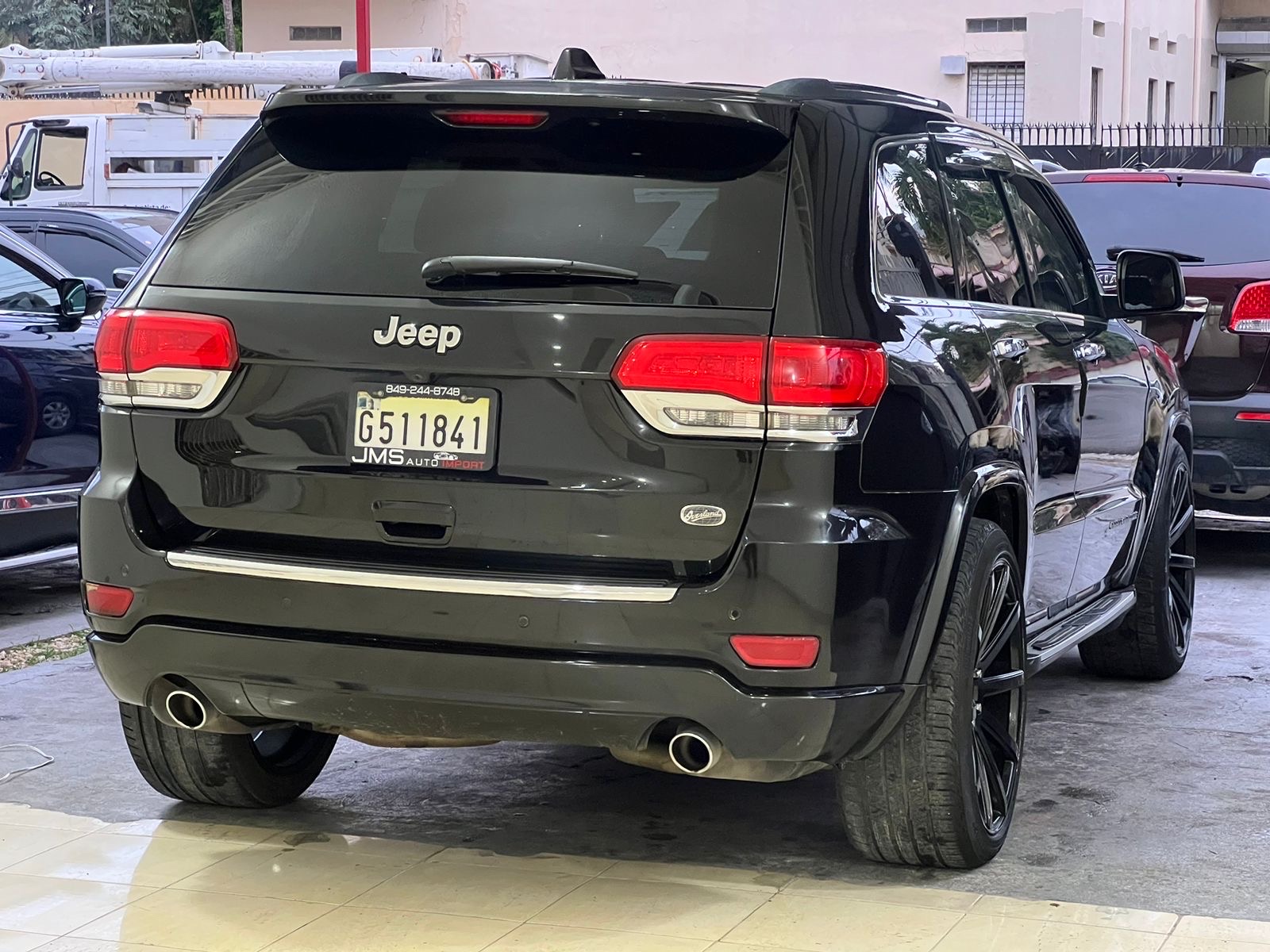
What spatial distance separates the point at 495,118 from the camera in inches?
158

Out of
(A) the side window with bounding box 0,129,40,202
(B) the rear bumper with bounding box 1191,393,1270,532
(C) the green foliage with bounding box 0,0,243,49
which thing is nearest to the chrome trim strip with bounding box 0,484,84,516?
(B) the rear bumper with bounding box 1191,393,1270,532

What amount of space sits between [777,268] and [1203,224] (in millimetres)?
5597

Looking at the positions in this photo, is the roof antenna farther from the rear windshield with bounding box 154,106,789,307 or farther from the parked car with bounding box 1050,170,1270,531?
the parked car with bounding box 1050,170,1270,531

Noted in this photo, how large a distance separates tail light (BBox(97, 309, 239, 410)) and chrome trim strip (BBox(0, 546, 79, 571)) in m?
3.58

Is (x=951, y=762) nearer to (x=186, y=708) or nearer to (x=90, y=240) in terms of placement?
(x=186, y=708)

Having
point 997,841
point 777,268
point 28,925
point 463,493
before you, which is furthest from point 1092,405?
point 28,925

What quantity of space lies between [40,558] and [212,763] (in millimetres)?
3263

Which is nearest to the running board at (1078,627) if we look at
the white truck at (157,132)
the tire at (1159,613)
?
the tire at (1159,613)

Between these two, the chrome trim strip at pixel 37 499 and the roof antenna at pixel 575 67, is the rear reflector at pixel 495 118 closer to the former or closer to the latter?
the roof antenna at pixel 575 67

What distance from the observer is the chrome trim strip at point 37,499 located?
7.56 metres

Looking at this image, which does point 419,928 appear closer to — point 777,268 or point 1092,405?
point 777,268

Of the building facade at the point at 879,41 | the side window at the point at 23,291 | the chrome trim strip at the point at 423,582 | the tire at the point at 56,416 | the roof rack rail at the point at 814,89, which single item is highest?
the building facade at the point at 879,41

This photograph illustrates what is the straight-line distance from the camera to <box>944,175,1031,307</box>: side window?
475 centimetres

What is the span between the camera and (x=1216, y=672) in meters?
6.84
